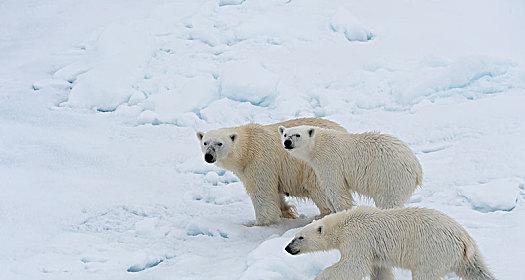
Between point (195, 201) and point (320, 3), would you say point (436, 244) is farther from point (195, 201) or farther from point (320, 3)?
point (320, 3)

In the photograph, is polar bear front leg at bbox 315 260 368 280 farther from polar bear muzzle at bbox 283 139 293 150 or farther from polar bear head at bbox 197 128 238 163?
polar bear head at bbox 197 128 238 163

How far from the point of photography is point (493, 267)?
20.0 ft

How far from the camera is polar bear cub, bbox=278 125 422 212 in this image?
6887 millimetres

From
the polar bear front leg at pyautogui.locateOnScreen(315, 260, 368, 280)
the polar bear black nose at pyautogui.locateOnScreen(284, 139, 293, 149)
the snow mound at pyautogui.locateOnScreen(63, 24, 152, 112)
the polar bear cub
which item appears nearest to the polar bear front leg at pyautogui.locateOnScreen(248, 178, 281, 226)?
the polar bear cub

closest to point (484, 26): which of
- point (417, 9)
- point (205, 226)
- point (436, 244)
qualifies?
point (417, 9)

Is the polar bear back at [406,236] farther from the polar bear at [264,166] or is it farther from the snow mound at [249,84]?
the snow mound at [249,84]

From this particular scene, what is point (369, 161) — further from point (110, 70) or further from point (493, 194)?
point (110, 70)

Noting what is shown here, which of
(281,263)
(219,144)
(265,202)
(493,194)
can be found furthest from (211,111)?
(281,263)

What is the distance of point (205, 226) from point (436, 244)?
8.85 feet

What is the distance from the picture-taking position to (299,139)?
281 inches

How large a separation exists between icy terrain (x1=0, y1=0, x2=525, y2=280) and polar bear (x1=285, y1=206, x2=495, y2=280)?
36 centimetres

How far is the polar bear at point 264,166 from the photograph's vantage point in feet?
25.2

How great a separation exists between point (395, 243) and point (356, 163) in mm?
1469

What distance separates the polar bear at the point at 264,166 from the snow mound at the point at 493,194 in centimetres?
135
